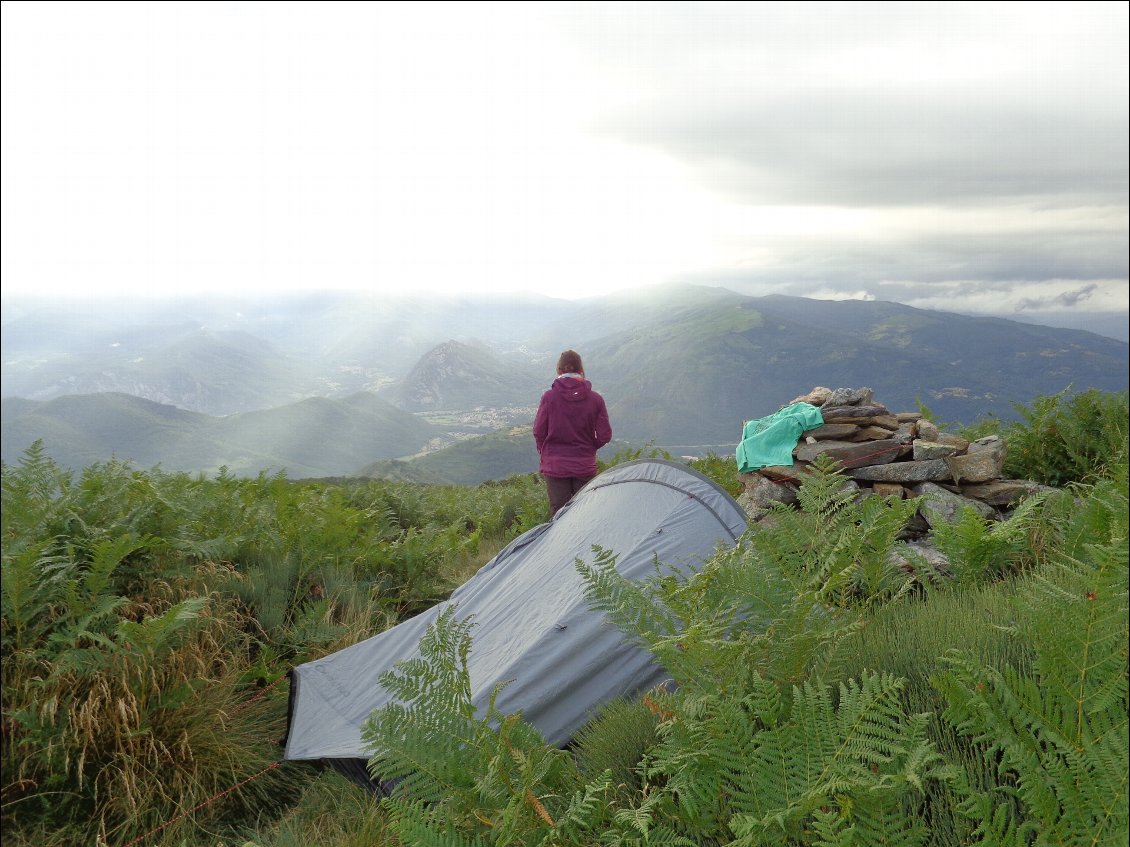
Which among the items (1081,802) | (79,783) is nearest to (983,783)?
(1081,802)

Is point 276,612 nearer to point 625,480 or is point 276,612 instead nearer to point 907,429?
point 625,480

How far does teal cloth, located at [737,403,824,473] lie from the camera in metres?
7.09

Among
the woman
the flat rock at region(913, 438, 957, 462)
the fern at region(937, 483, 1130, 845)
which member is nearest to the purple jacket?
the woman

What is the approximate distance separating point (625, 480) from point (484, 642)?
179 cm

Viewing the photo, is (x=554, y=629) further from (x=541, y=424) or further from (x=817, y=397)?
(x=817, y=397)

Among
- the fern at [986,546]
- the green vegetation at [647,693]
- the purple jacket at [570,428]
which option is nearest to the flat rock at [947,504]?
the green vegetation at [647,693]

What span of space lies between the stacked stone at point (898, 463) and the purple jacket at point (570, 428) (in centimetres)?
186

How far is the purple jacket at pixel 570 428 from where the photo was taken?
8000 mm

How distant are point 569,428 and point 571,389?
0.46 metres

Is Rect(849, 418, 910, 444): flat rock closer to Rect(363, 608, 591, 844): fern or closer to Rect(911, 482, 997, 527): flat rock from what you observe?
Rect(911, 482, 997, 527): flat rock

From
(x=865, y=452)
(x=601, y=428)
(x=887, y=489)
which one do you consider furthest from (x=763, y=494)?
(x=601, y=428)

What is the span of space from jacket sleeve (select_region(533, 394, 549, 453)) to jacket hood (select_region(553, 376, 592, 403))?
0.22 m

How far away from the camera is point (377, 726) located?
2.90m

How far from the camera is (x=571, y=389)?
8008mm
